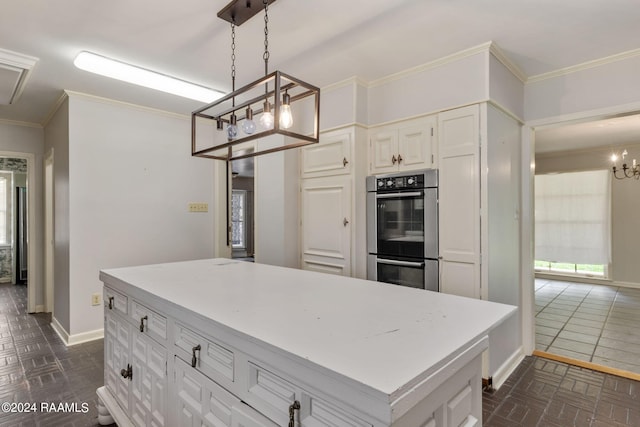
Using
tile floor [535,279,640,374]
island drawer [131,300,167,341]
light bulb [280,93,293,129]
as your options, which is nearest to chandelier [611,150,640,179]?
tile floor [535,279,640,374]

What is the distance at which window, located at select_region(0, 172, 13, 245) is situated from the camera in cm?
657

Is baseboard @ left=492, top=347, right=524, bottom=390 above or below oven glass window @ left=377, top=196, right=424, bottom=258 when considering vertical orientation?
below

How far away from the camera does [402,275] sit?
2.89 metres

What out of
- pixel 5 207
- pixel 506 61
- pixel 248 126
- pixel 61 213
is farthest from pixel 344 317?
pixel 5 207

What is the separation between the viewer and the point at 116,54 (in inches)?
101

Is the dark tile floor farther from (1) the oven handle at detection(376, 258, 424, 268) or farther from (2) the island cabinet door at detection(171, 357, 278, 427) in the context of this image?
→ (2) the island cabinet door at detection(171, 357, 278, 427)

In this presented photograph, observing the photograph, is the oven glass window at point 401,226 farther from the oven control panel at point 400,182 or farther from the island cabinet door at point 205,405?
the island cabinet door at point 205,405

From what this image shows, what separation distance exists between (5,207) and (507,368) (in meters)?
8.62

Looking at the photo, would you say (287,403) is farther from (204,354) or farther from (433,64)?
(433,64)

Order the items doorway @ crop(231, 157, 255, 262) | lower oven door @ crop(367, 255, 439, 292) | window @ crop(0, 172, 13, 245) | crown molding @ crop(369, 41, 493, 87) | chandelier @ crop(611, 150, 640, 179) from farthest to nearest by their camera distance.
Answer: doorway @ crop(231, 157, 255, 262) < window @ crop(0, 172, 13, 245) < chandelier @ crop(611, 150, 640, 179) < lower oven door @ crop(367, 255, 439, 292) < crown molding @ crop(369, 41, 493, 87)

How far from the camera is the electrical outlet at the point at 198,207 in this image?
4215 mm

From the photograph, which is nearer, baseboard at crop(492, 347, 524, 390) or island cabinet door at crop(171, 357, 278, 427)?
island cabinet door at crop(171, 357, 278, 427)

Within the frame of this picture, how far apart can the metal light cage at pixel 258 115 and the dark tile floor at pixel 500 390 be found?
1.97 m

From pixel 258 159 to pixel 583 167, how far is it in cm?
611
